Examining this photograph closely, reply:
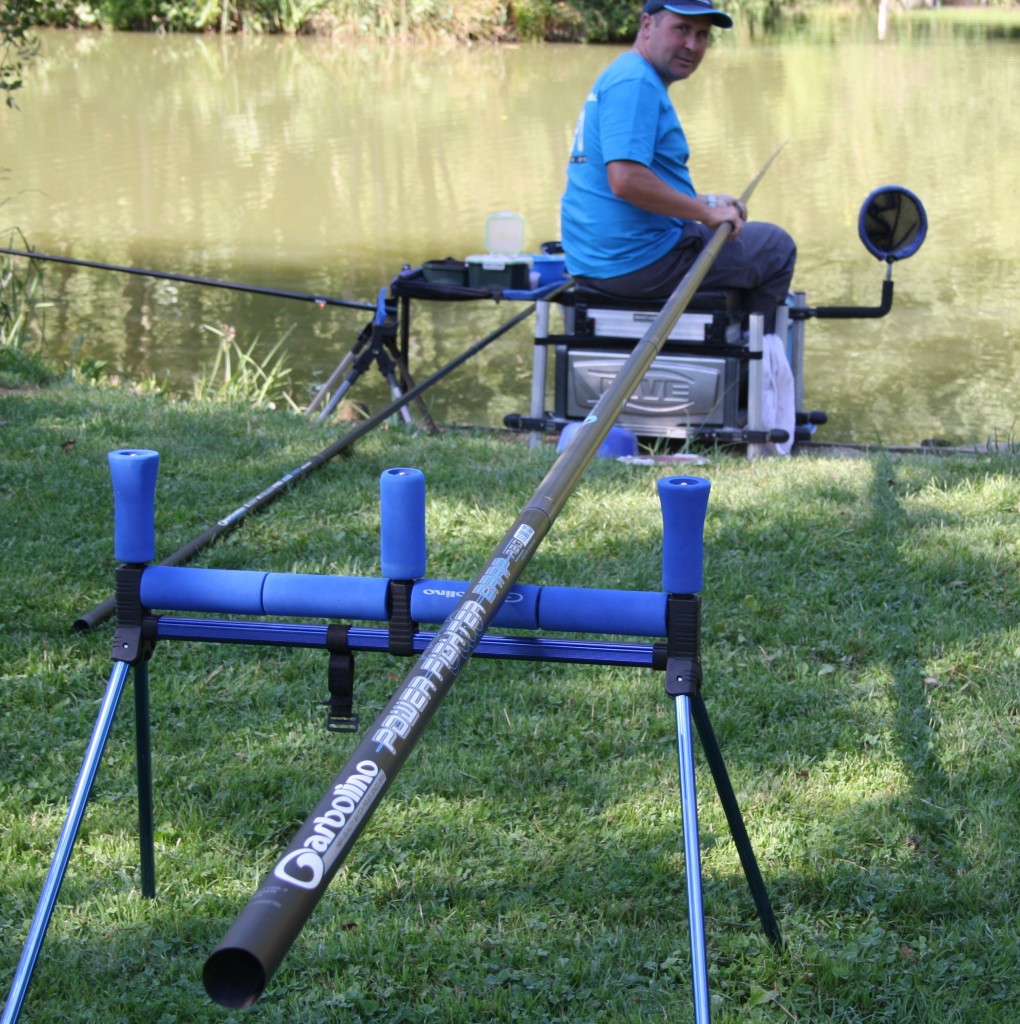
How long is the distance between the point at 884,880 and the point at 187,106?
19683 millimetres

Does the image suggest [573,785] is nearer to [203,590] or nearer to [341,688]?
[341,688]

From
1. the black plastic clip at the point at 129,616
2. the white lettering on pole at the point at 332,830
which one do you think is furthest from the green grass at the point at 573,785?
the white lettering on pole at the point at 332,830

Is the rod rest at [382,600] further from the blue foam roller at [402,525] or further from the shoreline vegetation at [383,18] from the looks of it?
the shoreline vegetation at [383,18]

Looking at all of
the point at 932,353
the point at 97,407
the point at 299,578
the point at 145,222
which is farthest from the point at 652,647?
the point at 145,222

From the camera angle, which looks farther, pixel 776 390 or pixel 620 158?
pixel 776 390

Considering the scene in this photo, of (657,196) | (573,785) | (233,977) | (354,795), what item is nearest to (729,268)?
(657,196)

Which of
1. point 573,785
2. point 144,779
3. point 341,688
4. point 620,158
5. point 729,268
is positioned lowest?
point 573,785

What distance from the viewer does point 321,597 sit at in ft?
6.00

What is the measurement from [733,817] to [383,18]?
30.0 metres

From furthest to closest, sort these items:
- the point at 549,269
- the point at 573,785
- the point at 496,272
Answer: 1. the point at 549,269
2. the point at 496,272
3. the point at 573,785

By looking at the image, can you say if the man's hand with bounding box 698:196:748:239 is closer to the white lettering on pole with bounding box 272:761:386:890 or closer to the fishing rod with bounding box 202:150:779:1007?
the fishing rod with bounding box 202:150:779:1007

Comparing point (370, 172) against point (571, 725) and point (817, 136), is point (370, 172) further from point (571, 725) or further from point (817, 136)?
point (571, 725)

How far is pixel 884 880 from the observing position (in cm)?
244

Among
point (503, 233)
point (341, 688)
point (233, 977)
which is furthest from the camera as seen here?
point (503, 233)
